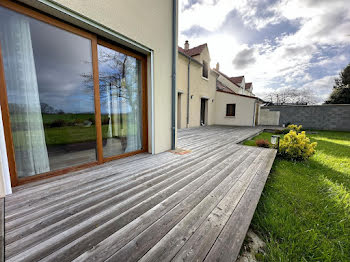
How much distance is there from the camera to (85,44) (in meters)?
2.25

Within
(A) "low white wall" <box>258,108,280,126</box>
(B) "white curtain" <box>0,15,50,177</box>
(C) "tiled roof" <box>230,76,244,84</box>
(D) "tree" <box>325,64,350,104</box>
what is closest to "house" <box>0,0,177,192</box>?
(B) "white curtain" <box>0,15,50,177</box>

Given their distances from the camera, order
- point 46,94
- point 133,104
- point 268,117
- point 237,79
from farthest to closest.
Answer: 1. point 237,79
2. point 268,117
3. point 133,104
4. point 46,94

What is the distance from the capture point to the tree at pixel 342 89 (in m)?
12.4

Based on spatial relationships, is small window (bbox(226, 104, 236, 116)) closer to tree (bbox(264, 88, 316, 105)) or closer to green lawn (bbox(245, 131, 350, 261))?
green lawn (bbox(245, 131, 350, 261))

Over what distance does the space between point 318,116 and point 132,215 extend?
14064mm

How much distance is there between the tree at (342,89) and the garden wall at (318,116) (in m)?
5.71

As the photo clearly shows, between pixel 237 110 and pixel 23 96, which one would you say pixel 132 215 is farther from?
pixel 237 110

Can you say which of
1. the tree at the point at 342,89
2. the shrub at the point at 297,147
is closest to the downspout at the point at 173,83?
the shrub at the point at 297,147

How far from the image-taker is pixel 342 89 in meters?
12.6

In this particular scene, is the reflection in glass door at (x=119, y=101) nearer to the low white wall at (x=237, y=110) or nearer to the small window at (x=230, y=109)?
the low white wall at (x=237, y=110)

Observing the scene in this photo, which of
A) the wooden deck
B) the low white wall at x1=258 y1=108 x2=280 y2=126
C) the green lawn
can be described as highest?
the low white wall at x1=258 y1=108 x2=280 y2=126

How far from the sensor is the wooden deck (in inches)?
35.8

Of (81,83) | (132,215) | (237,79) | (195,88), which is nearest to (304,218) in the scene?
(132,215)

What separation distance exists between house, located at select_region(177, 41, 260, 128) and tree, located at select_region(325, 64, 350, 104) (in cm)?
970
